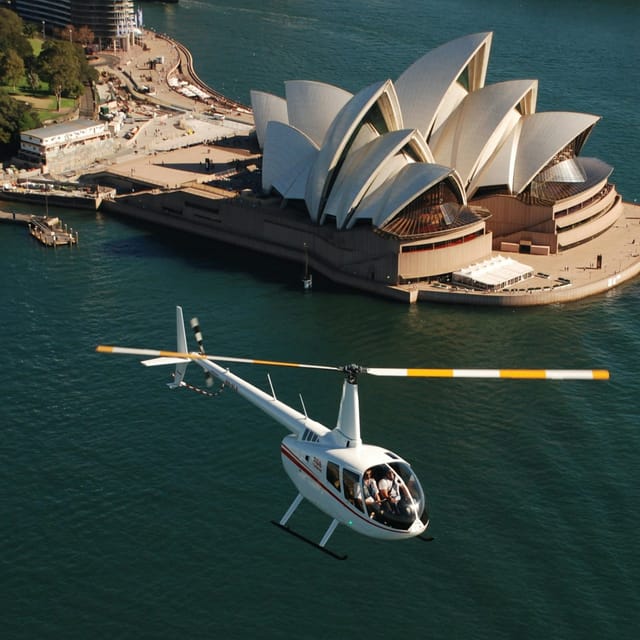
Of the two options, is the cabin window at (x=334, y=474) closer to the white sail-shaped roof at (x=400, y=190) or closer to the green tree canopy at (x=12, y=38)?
the white sail-shaped roof at (x=400, y=190)

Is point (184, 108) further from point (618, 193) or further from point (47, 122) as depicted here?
point (618, 193)

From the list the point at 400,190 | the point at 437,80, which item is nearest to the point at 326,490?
the point at 400,190

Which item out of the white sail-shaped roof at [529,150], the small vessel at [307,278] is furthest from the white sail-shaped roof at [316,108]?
the white sail-shaped roof at [529,150]

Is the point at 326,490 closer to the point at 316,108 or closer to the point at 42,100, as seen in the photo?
the point at 316,108

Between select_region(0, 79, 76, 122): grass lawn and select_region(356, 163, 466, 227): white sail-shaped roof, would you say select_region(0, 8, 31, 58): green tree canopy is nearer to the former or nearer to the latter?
select_region(0, 79, 76, 122): grass lawn

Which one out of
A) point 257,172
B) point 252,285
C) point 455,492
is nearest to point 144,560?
point 455,492
